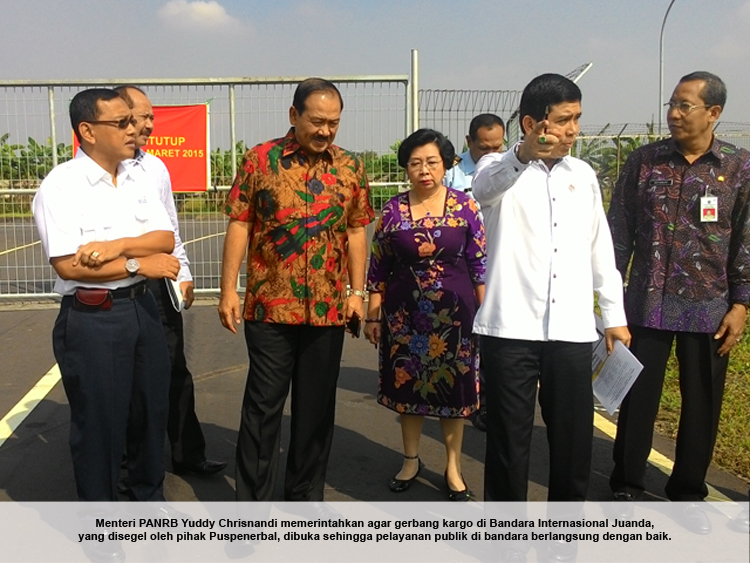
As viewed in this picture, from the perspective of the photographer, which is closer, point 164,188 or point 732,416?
point 164,188

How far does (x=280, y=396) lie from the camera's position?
336cm

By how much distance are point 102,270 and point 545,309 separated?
1.80m

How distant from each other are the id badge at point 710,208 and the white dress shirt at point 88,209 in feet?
8.27

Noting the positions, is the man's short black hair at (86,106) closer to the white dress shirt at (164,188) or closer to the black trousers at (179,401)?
the white dress shirt at (164,188)

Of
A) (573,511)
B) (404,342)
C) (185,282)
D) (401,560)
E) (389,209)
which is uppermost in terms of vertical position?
(389,209)

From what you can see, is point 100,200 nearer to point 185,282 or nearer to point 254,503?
point 185,282

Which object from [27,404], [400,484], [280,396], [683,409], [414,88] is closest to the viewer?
[280,396]

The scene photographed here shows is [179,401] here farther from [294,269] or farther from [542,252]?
[542,252]

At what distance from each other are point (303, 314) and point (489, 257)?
882 millimetres

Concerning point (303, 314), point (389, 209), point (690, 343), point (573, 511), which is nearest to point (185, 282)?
point (303, 314)

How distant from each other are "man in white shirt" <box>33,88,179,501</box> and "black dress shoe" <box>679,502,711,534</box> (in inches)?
103

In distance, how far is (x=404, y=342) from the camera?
3750 millimetres

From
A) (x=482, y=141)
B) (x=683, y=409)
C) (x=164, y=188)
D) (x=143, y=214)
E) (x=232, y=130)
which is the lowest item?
(x=683, y=409)

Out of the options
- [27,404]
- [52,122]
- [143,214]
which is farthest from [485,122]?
[52,122]
